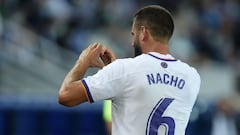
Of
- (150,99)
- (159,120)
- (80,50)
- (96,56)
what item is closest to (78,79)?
(96,56)

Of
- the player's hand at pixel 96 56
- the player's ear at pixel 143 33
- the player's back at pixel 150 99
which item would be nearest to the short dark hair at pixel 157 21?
the player's ear at pixel 143 33

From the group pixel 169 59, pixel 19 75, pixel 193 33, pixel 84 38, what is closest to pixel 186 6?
pixel 193 33

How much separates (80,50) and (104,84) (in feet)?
34.4

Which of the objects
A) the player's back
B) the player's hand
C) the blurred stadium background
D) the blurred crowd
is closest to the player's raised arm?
the player's hand

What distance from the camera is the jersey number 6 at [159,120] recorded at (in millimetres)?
6289

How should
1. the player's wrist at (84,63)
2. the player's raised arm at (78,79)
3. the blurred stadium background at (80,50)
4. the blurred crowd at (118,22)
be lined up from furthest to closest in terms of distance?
the blurred crowd at (118,22) < the blurred stadium background at (80,50) < the player's wrist at (84,63) < the player's raised arm at (78,79)

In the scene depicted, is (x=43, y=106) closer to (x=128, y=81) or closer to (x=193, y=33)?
(x=193, y=33)

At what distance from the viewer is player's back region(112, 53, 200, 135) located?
6273 millimetres

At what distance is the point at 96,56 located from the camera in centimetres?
653

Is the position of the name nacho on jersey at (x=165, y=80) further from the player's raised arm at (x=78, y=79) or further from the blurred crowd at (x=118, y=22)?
the blurred crowd at (x=118, y=22)

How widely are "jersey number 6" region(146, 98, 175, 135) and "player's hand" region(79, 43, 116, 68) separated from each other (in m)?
0.54

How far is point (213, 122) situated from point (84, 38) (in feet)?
12.8

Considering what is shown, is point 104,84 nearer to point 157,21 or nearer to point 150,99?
point 150,99

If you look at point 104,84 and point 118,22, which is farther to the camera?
point 118,22
